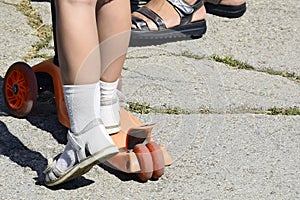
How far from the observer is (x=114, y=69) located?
2336 mm

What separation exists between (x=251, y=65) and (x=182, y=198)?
1.13 meters

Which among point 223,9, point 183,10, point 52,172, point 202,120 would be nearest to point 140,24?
point 183,10

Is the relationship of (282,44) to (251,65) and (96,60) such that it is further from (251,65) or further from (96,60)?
(96,60)

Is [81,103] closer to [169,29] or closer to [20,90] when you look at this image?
[20,90]

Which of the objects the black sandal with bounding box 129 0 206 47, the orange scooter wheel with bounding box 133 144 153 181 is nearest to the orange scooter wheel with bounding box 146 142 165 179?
the orange scooter wheel with bounding box 133 144 153 181

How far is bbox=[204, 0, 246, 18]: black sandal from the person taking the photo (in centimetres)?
373

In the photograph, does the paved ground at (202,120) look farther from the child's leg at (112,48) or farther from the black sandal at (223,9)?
the child's leg at (112,48)

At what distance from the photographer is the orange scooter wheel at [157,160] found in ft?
7.55

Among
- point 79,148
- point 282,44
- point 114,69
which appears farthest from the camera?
point 282,44

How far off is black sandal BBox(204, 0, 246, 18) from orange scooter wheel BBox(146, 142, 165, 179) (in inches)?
60.3

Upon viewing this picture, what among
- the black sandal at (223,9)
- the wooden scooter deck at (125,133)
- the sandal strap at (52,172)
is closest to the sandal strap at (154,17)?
the black sandal at (223,9)

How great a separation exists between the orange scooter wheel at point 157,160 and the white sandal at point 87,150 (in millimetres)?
191

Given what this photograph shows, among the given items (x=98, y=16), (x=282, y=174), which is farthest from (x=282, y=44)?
(x=98, y=16)

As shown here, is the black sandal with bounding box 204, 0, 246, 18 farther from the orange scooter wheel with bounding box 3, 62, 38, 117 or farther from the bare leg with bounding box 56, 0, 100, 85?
the bare leg with bounding box 56, 0, 100, 85
